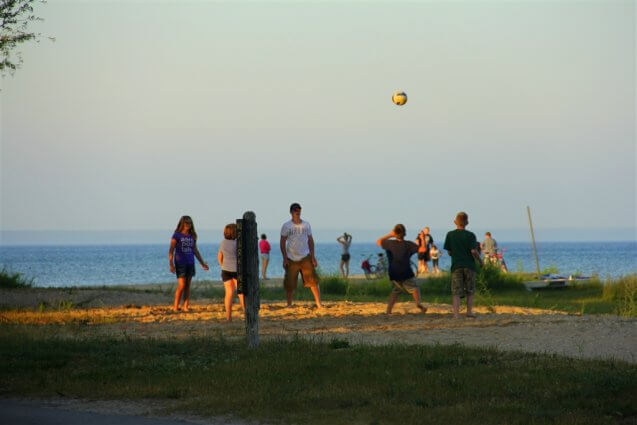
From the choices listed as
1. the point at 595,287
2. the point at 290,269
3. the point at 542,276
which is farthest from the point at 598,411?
the point at 542,276

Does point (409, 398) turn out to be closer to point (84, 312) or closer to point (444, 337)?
point (444, 337)

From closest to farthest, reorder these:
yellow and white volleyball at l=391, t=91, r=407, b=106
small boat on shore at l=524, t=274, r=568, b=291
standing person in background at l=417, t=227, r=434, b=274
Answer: yellow and white volleyball at l=391, t=91, r=407, b=106, small boat on shore at l=524, t=274, r=568, b=291, standing person in background at l=417, t=227, r=434, b=274

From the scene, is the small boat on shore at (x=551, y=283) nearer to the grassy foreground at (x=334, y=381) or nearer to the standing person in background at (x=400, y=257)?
the standing person in background at (x=400, y=257)

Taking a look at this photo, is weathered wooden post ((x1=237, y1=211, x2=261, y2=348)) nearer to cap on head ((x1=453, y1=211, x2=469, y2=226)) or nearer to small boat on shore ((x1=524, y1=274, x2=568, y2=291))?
cap on head ((x1=453, y1=211, x2=469, y2=226))

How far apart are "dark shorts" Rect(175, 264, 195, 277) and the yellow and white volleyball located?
7189 mm

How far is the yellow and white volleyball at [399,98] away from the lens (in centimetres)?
2331

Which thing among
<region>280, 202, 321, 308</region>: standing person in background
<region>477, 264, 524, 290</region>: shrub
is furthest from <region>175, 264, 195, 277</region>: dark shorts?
<region>477, 264, 524, 290</region>: shrub

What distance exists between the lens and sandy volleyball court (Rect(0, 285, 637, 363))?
13867 millimetres

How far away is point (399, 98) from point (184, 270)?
24.9 ft

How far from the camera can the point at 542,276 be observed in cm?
3170

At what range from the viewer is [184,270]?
1839 centimetres

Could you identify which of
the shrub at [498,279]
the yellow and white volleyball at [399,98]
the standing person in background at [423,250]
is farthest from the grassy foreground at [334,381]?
the standing person in background at [423,250]

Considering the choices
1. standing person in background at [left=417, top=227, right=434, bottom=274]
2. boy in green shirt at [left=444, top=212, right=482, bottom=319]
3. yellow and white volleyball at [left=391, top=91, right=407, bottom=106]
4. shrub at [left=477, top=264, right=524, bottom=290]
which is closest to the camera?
boy in green shirt at [left=444, top=212, right=482, bottom=319]

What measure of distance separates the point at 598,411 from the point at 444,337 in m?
5.60
